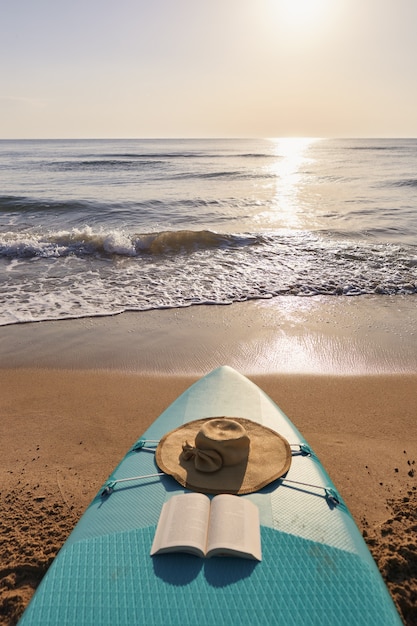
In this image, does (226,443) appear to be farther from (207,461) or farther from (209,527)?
(209,527)

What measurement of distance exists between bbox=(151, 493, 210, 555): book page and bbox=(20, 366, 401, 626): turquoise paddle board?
0.21 ft

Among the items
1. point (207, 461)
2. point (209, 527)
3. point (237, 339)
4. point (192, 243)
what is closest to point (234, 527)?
point (209, 527)

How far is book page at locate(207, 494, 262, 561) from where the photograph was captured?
2049mm

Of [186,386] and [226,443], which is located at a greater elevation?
[226,443]

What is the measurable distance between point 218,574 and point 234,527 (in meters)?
0.23

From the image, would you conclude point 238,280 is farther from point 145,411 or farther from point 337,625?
point 337,625

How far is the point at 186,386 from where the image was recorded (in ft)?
15.7

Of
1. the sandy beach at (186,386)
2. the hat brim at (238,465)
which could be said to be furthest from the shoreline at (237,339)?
the hat brim at (238,465)

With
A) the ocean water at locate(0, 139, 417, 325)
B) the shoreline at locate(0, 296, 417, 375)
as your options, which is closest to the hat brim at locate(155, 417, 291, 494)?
the shoreline at locate(0, 296, 417, 375)

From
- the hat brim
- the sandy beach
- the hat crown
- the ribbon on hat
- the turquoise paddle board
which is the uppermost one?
the hat crown

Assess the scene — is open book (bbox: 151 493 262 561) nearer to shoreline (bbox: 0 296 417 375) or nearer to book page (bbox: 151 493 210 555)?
book page (bbox: 151 493 210 555)

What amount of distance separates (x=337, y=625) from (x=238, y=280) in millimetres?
6913

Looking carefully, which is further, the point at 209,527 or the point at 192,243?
the point at 192,243

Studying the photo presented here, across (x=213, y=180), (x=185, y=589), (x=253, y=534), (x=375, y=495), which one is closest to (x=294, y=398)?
(x=375, y=495)
